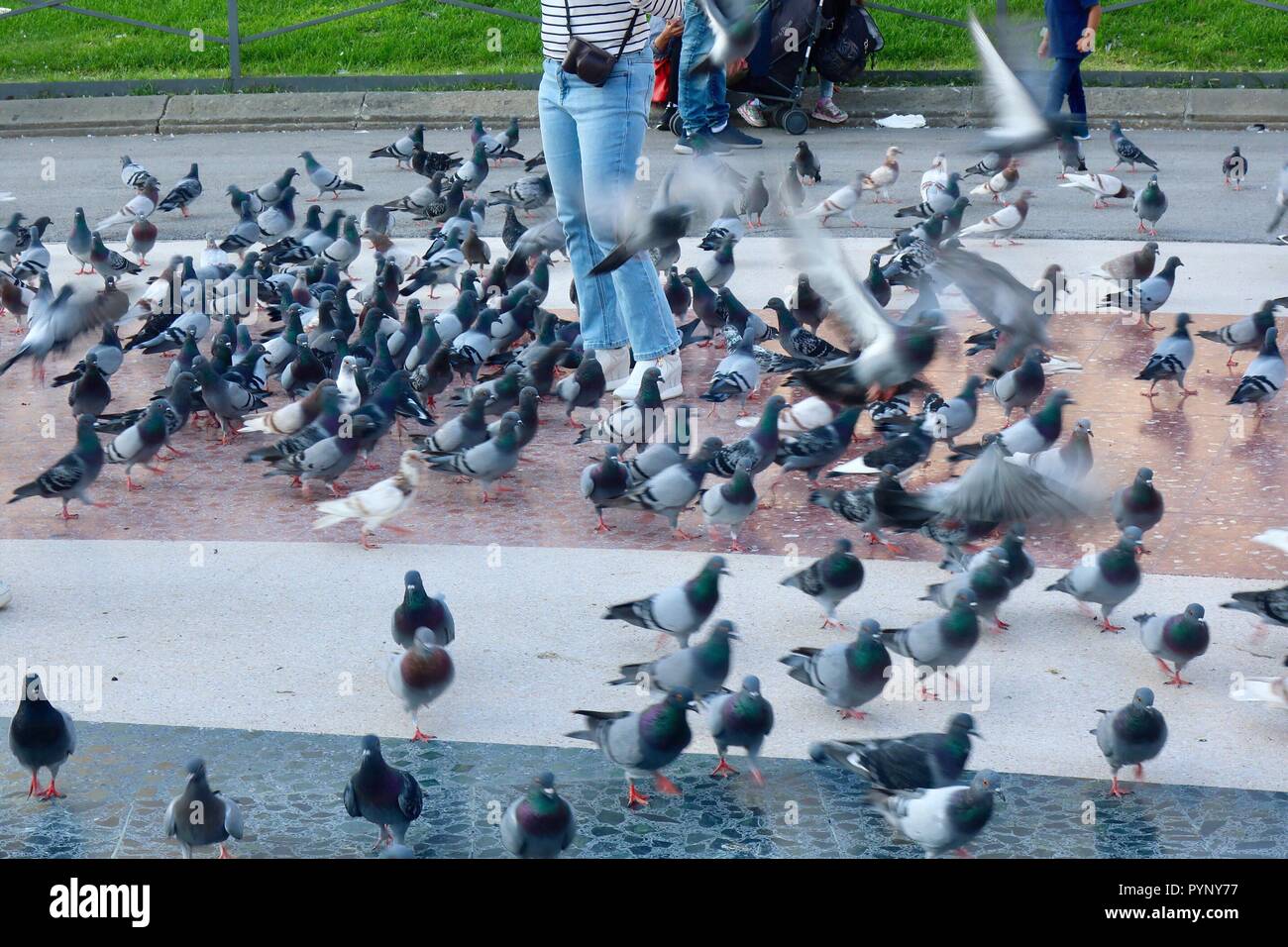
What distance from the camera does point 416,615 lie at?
5.34 meters

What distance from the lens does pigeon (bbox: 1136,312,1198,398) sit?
7930 millimetres

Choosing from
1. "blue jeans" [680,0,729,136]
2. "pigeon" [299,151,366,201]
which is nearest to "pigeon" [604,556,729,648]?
"pigeon" [299,151,366,201]

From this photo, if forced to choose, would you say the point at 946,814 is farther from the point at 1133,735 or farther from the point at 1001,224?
the point at 1001,224

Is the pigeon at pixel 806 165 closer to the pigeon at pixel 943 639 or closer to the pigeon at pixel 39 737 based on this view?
the pigeon at pixel 943 639

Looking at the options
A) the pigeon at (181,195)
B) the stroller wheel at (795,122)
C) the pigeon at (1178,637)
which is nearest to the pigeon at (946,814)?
the pigeon at (1178,637)

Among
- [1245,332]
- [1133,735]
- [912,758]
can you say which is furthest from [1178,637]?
[1245,332]

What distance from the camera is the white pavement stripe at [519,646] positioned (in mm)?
5074

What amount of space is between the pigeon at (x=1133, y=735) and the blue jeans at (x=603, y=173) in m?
3.68

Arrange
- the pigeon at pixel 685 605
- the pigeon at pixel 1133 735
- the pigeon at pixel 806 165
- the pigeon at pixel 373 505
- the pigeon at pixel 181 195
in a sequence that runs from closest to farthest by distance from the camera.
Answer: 1. the pigeon at pixel 1133 735
2. the pigeon at pixel 685 605
3. the pigeon at pixel 373 505
4. the pigeon at pixel 181 195
5. the pigeon at pixel 806 165

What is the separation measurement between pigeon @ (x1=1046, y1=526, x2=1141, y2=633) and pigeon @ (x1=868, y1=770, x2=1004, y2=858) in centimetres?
139

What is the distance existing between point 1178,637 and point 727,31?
160 inches

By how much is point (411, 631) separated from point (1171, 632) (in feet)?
8.14

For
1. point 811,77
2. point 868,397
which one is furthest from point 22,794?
point 811,77

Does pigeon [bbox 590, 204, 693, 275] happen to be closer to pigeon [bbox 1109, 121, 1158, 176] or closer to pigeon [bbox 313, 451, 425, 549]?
pigeon [bbox 313, 451, 425, 549]
